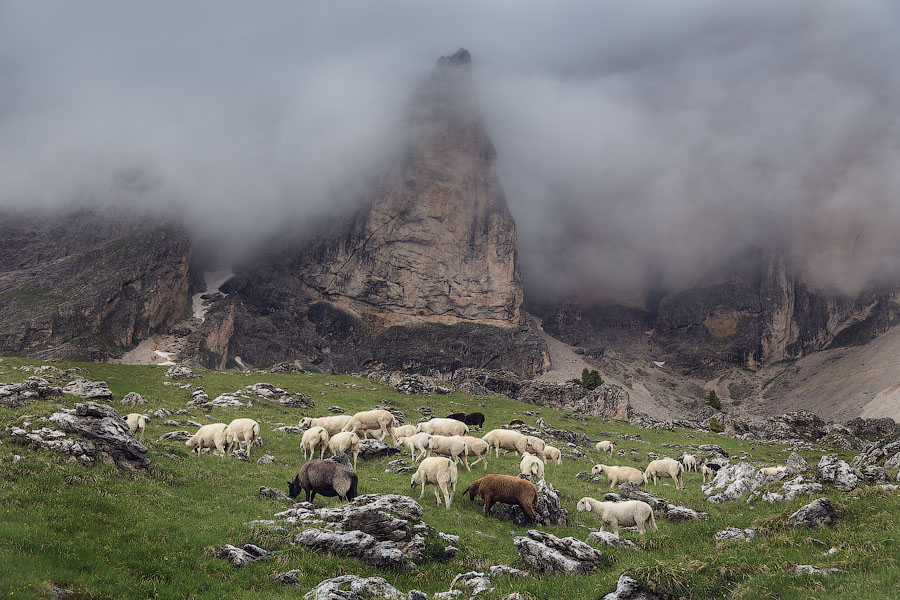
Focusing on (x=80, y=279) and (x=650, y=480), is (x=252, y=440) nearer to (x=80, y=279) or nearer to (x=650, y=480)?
(x=650, y=480)

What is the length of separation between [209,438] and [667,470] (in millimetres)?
28141

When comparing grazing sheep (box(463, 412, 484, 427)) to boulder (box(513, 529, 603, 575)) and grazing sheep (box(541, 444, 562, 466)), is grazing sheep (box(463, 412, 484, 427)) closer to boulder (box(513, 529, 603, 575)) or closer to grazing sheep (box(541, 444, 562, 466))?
grazing sheep (box(541, 444, 562, 466))

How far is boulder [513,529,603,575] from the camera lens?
12.5m

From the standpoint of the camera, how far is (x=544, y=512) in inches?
727

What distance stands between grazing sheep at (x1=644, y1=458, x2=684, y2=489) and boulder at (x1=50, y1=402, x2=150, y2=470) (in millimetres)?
27980

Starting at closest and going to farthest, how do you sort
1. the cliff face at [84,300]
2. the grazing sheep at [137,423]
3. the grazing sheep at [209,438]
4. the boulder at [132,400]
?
the grazing sheep at [209,438], the grazing sheep at [137,423], the boulder at [132,400], the cliff face at [84,300]

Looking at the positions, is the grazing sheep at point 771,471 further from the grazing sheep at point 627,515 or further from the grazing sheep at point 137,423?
the grazing sheep at point 137,423

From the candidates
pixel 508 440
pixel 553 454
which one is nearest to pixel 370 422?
pixel 508 440

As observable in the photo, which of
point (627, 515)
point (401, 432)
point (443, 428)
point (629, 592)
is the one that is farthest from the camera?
point (401, 432)

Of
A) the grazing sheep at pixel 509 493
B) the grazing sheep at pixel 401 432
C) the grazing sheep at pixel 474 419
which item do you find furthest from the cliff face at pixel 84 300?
the grazing sheep at pixel 509 493

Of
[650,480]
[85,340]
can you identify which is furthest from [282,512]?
[85,340]

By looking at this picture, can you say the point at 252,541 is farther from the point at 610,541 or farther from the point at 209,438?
the point at 209,438

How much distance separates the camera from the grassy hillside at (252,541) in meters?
9.54

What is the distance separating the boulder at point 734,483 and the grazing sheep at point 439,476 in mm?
13982
